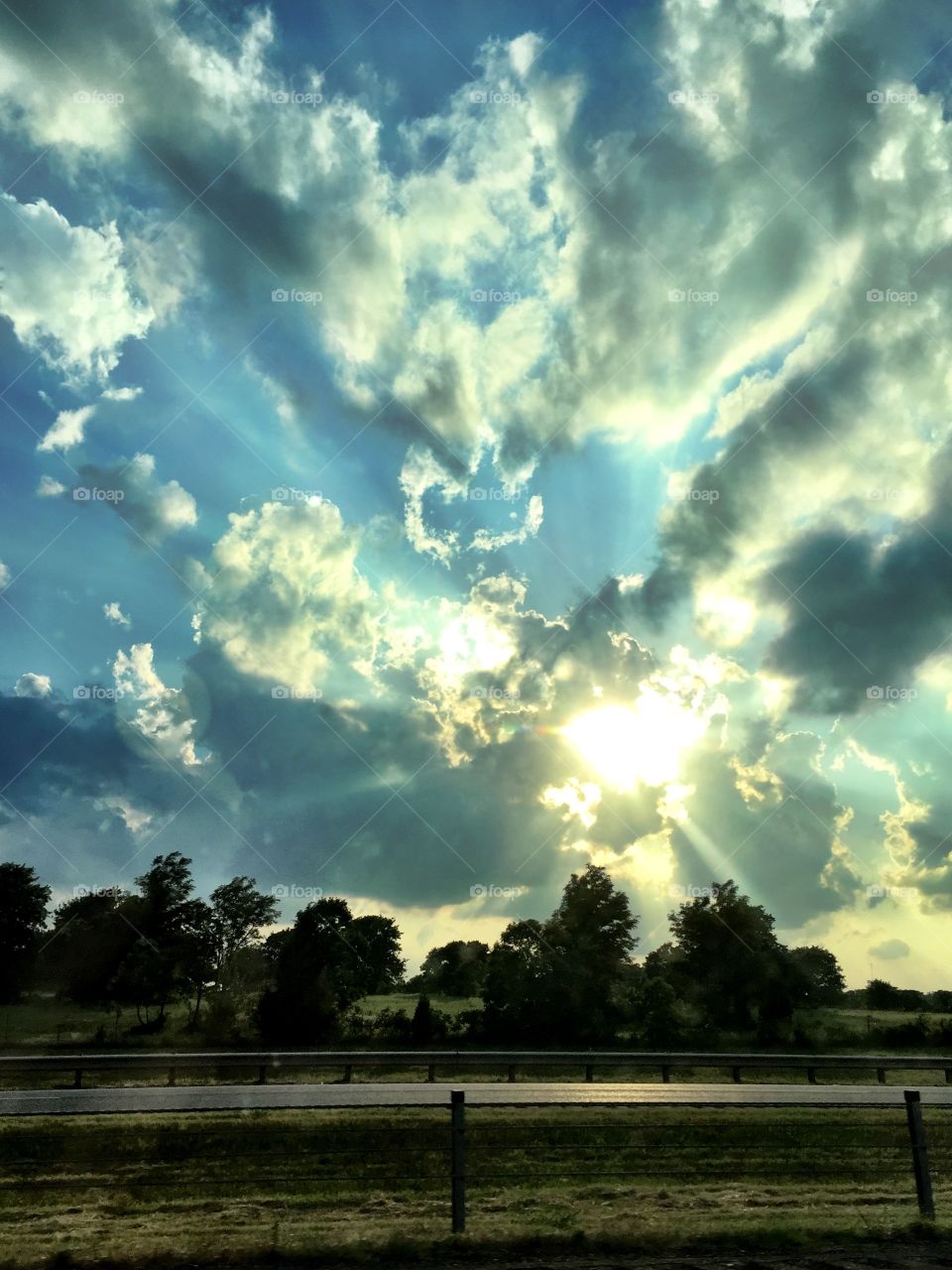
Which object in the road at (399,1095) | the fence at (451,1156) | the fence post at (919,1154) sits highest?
the fence post at (919,1154)

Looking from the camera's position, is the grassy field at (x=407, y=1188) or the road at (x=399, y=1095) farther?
the road at (x=399, y=1095)

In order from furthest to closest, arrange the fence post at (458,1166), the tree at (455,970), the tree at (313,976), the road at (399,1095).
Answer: the tree at (455,970)
the tree at (313,976)
the road at (399,1095)
the fence post at (458,1166)

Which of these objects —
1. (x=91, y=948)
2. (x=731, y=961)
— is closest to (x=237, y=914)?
(x=91, y=948)

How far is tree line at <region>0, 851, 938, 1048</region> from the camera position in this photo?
46.3m

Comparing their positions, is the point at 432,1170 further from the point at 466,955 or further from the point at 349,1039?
the point at 466,955

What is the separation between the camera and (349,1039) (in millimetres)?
43719

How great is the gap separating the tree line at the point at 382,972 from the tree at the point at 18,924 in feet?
0.37

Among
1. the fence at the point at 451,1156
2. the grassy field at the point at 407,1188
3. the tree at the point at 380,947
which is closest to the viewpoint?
the grassy field at the point at 407,1188

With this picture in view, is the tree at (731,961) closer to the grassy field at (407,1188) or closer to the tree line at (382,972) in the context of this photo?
the tree line at (382,972)

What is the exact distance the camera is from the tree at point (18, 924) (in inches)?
2530

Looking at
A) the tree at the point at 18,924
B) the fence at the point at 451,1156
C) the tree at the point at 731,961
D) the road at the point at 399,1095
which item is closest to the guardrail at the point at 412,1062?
the road at the point at 399,1095

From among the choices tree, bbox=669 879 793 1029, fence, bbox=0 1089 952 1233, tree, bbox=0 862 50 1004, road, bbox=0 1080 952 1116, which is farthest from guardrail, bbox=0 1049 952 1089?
tree, bbox=0 862 50 1004

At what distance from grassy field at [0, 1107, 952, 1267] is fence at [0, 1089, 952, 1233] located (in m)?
0.05

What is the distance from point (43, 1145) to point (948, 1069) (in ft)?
106
